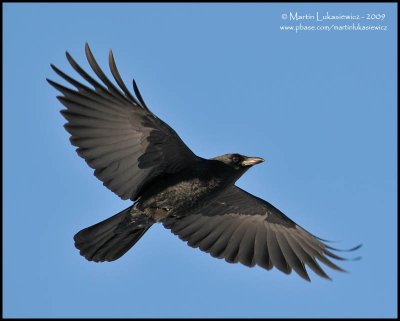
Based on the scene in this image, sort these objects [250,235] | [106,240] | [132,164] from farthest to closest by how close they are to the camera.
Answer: [250,235], [106,240], [132,164]

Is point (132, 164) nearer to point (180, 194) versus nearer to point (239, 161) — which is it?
point (180, 194)

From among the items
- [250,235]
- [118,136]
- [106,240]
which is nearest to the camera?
[118,136]

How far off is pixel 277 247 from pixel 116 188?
3.33 metres

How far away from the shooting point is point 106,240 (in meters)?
12.6

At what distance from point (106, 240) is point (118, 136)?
170 centimetres

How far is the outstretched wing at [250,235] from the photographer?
1370 centimetres

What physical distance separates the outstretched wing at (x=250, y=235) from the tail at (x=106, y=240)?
0.89 m

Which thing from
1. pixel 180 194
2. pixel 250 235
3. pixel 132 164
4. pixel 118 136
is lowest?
pixel 250 235

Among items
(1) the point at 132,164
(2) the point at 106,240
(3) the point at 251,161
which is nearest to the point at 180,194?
(1) the point at 132,164

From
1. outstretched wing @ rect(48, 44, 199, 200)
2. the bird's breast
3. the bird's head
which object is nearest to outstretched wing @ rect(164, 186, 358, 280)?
the bird's breast

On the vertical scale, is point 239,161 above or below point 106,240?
above

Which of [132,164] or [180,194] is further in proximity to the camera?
[132,164]

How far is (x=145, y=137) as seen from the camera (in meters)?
12.1

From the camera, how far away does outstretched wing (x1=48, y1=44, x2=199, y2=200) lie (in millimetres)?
11586
